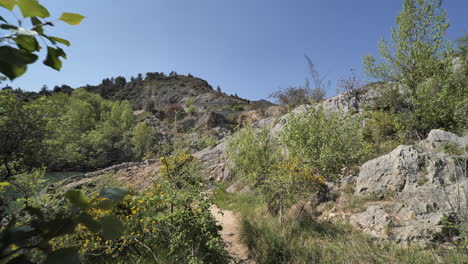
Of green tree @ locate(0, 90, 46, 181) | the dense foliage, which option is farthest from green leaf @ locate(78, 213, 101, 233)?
the dense foliage

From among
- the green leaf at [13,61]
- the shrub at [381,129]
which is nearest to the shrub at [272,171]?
the green leaf at [13,61]

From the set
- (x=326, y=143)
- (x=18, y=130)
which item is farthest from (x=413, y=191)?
(x=18, y=130)

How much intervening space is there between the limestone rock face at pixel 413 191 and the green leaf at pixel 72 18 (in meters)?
4.61

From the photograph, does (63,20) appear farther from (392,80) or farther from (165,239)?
(392,80)

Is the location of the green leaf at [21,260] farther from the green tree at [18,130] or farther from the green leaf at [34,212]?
the green tree at [18,130]

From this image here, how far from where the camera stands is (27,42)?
14.8 inches

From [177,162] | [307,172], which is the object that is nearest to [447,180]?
[307,172]

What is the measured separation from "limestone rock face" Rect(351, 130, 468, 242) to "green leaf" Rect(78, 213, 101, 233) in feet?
14.7

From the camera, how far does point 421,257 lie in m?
2.92

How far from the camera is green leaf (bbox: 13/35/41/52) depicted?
37 centimetres

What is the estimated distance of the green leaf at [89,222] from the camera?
0.36 meters

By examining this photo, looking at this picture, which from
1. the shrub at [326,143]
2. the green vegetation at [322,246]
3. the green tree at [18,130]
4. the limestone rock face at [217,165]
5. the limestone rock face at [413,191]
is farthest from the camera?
the limestone rock face at [217,165]

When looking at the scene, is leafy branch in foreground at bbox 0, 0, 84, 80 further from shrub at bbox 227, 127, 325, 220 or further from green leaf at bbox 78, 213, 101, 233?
shrub at bbox 227, 127, 325, 220

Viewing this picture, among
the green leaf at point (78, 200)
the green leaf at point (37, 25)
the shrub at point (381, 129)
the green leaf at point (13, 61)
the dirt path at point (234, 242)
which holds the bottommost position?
the dirt path at point (234, 242)
